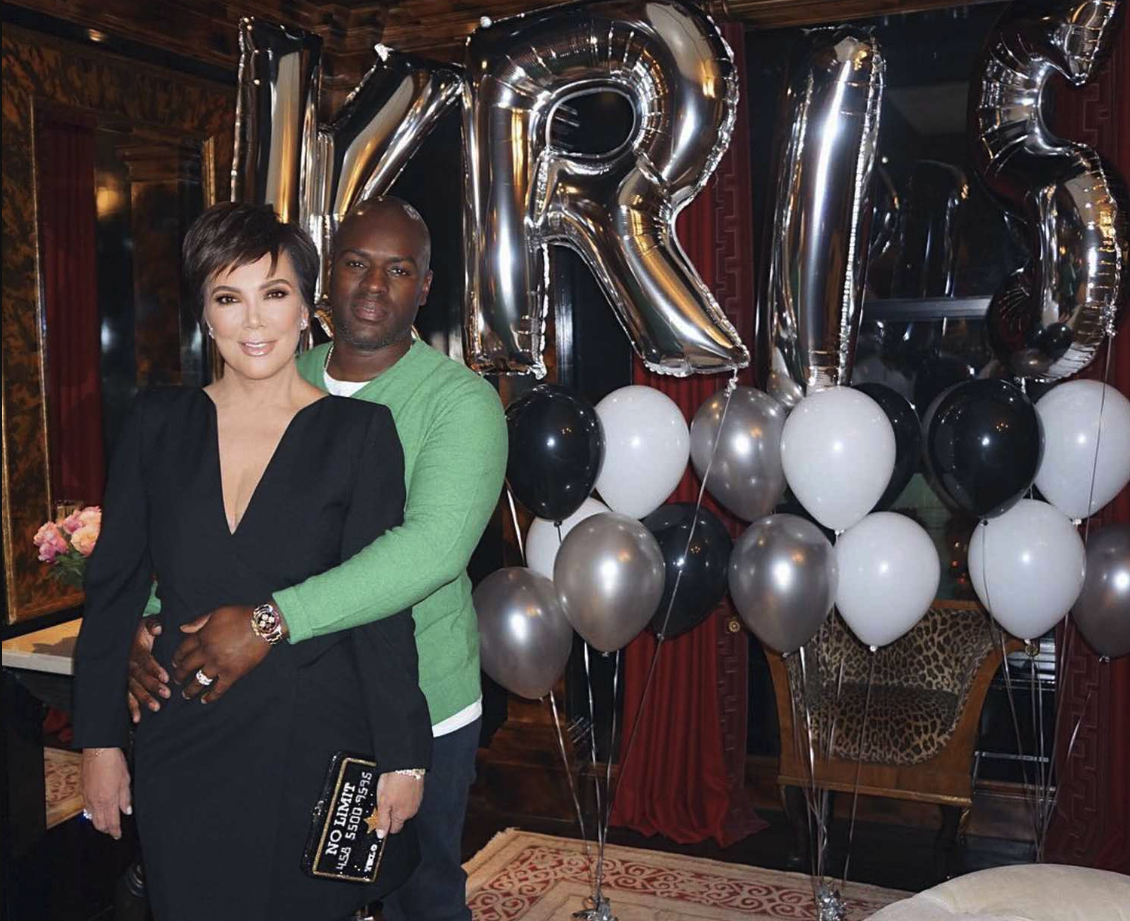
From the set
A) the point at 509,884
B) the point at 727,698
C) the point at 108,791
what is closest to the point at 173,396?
the point at 108,791

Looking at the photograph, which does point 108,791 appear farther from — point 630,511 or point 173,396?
point 630,511

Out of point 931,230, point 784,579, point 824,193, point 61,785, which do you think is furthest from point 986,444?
point 61,785

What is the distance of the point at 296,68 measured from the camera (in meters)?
→ 2.64

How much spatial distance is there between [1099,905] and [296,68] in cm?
221

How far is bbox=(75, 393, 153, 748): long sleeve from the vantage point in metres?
1.49

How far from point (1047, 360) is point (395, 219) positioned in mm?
1355

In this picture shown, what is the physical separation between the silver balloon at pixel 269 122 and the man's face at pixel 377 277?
79 centimetres

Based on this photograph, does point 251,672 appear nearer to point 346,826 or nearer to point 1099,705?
point 346,826

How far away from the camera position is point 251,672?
57.2 inches

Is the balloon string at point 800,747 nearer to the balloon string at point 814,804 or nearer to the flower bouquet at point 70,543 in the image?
the balloon string at point 814,804

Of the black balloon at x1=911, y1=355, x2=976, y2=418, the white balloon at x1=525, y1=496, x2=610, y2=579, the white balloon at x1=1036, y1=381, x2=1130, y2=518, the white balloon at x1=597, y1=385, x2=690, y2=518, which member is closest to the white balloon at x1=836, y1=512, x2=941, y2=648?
the white balloon at x1=1036, y1=381, x2=1130, y2=518

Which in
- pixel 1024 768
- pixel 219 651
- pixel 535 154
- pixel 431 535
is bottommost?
pixel 1024 768

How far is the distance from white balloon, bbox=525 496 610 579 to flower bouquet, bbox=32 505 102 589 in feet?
3.15

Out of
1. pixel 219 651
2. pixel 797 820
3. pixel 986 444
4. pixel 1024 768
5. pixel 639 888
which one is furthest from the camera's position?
pixel 797 820
